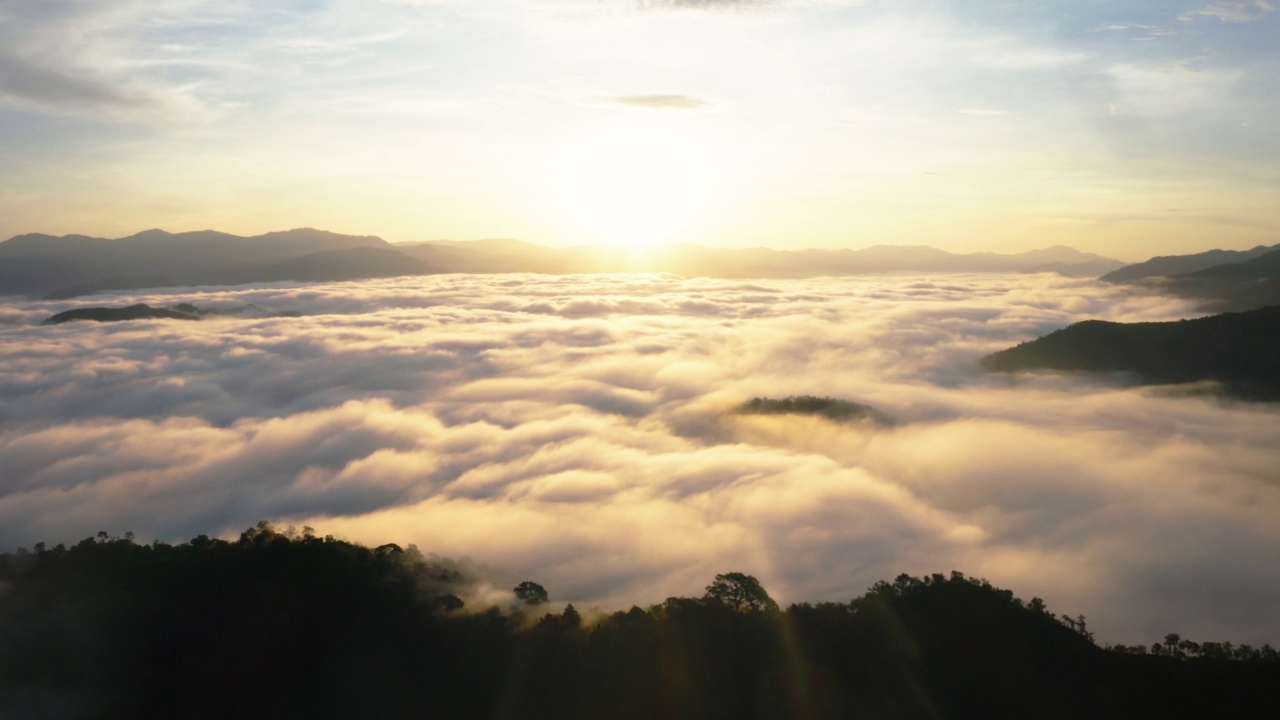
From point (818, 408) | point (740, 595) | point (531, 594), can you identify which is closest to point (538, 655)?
point (531, 594)

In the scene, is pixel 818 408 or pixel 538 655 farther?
pixel 818 408

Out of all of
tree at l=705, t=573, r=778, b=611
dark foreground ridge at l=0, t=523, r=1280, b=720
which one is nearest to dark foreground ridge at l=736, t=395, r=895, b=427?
dark foreground ridge at l=0, t=523, r=1280, b=720

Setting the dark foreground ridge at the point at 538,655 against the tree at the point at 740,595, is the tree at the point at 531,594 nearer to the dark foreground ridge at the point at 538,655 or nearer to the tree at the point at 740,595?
the dark foreground ridge at the point at 538,655

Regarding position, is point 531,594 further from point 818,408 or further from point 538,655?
point 818,408

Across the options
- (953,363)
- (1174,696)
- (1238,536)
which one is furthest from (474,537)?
(953,363)

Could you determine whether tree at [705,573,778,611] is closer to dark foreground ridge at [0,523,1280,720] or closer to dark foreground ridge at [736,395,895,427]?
dark foreground ridge at [0,523,1280,720]

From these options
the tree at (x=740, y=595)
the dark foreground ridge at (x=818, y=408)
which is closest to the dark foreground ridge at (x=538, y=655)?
the tree at (x=740, y=595)
